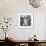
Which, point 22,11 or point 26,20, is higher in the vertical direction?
point 22,11

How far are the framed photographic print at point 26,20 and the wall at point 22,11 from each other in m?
0.13

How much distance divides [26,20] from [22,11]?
37 centimetres

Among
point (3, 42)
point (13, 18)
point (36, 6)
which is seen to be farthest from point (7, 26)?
point (36, 6)

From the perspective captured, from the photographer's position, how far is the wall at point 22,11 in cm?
473

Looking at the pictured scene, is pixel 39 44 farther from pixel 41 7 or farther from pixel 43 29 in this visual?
pixel 41 7

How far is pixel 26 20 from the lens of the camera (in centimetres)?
481

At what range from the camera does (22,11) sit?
4.78 meters

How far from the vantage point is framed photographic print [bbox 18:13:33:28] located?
477 centimetres

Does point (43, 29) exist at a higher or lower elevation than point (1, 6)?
lower

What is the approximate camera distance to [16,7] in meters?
4.79

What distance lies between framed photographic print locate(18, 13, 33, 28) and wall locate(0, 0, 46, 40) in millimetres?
130

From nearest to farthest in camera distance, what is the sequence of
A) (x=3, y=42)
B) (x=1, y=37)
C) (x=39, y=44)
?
(x=39, y=44) < (x=3, y=42) < (x=1, y=37)

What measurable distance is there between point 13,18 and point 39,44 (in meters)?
1.48

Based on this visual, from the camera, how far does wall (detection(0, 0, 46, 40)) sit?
4.73 m
